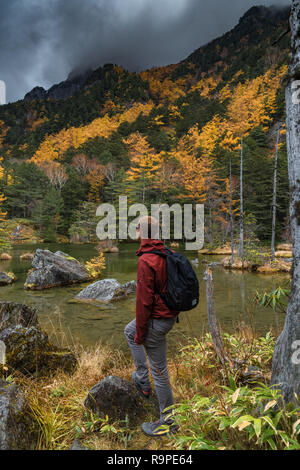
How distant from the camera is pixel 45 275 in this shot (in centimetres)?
971

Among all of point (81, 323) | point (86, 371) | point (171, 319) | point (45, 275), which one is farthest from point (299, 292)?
point (45, 275)

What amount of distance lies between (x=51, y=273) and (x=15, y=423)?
8.60m

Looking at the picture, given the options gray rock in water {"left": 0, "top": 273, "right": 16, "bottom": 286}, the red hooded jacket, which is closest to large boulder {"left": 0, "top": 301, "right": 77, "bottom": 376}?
the red hooded jacket

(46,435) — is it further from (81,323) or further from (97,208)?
(97,208)

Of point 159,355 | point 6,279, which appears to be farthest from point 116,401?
point 6,279

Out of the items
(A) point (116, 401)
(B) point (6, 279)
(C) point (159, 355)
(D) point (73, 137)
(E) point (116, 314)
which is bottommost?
(E) point (116, 314)

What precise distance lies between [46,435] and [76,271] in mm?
9019

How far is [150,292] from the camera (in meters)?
2.00

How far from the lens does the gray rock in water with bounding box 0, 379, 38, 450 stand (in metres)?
1.67

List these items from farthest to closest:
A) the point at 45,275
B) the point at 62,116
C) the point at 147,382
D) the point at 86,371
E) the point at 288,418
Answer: the point at 62,116 → the point at 45,275 → the point at 86,371 → the point at 147,382 → the point at 288,418

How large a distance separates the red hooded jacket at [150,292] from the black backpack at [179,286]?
0.13 ft

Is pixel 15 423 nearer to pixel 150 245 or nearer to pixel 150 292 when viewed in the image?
pixel 150 292

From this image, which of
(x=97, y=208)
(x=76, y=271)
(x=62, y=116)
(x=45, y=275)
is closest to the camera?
(x=45, y=275)

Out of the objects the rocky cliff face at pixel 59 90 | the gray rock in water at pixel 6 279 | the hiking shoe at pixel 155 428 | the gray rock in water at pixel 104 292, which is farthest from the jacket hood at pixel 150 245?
the rocky cliff face at pixel 59 90
